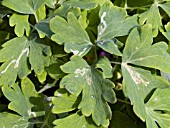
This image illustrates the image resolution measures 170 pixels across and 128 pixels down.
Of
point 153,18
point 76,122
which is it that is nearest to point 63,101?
point 76,122

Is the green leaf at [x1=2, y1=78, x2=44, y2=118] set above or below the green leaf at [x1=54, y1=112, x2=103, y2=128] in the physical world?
above

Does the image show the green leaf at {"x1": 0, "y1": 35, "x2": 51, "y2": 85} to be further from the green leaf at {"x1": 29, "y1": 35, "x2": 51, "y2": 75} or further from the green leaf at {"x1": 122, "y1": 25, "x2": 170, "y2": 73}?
the green leaf at {"x1": 122, "y1": 25, "x2": 170, "y2": 73}

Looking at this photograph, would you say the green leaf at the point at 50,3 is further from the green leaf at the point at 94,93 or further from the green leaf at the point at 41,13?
the green leaf at the point at 94,93

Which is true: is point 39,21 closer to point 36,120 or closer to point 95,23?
point 95,23

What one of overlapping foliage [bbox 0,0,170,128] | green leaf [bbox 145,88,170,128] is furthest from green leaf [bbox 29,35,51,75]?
green leaf [bbox 145,88,170,128]

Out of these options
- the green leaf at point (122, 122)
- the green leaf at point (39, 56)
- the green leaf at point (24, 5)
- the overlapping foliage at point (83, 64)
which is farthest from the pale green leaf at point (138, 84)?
the green leaf at point (24, 5)

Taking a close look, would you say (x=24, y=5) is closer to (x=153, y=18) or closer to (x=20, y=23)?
(x=20, y=23)

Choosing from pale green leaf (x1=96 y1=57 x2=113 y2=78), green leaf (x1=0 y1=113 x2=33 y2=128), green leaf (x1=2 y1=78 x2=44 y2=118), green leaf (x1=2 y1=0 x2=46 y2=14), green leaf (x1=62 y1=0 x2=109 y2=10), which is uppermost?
green leaf (x1=2 y1=0 x2=46 y2=14)
